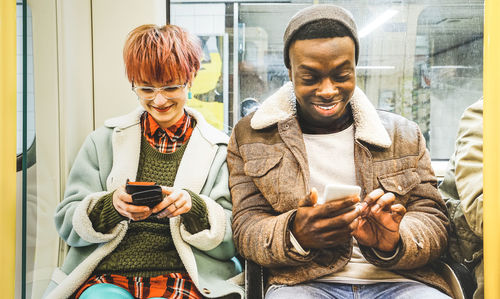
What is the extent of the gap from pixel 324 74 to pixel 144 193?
0.83 meters

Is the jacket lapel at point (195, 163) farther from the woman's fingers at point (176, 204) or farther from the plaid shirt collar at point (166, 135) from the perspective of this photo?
the woman's fingers at point (176, 204)

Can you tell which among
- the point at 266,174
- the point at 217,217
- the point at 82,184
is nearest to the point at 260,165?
the point at 266,174

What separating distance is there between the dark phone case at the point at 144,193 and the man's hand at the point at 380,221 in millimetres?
747

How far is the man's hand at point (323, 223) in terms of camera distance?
64.1 inches

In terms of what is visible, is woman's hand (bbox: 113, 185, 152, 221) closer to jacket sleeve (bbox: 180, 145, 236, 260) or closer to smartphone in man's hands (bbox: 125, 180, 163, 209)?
smartphone in man's hands (bbox: 125, 180, 163, 209)

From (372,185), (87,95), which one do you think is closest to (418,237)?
(372,185)

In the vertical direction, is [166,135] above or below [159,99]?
below

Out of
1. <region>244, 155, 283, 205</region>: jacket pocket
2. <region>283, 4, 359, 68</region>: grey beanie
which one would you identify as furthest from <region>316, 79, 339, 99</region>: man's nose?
<region>244, 155, 283, 205</region>: jacket pocket

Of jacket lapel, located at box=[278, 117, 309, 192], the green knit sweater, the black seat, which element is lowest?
the black seat

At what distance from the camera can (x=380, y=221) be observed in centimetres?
170

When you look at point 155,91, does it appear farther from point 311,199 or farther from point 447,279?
point 447,279

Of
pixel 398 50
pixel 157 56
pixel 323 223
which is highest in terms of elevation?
pixel 398 50

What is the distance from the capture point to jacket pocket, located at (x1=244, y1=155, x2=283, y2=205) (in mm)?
1955

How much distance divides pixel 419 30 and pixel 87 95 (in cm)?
187
